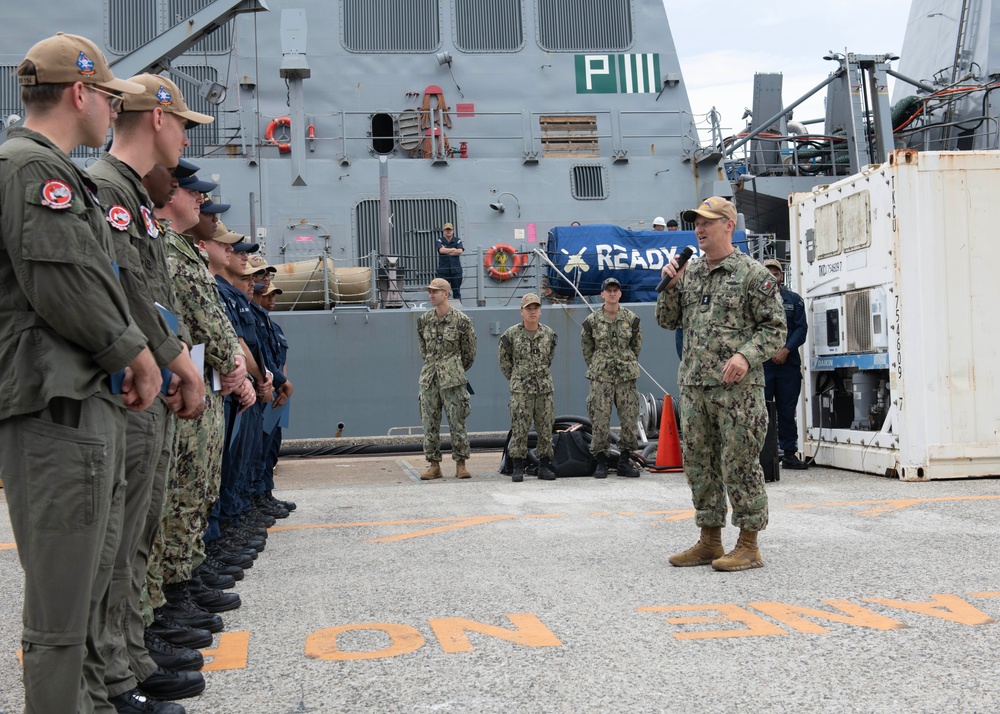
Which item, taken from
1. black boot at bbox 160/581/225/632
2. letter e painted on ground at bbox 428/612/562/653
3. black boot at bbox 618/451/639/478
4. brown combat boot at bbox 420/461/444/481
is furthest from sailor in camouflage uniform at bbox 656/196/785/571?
brown combat boot at bbox 420/461/444/481

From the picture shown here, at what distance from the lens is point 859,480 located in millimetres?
7586

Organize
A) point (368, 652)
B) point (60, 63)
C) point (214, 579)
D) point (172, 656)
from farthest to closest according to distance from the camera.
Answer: point (214, 579), point (368, 652), point (172, 656), point (60, 63)

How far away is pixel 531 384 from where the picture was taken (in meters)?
8.92

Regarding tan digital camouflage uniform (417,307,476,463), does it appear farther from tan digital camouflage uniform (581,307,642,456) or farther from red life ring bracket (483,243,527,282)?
red life ring bracket (483,243,527,282)

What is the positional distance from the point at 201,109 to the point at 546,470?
29.2 feet

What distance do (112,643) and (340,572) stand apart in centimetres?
205

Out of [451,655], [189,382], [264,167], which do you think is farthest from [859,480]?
[264,167]

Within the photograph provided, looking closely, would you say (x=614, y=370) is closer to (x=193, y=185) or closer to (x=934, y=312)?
(x=934, y=312)

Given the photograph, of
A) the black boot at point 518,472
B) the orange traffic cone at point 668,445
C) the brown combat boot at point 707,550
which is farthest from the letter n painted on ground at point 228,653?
the orange traffic cone at point 668,445

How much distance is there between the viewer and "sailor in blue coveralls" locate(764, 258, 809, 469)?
331 inches

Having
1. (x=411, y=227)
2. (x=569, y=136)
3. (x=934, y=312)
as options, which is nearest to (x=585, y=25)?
(x=569, y=136)

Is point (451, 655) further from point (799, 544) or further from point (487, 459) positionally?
point (487, 459)

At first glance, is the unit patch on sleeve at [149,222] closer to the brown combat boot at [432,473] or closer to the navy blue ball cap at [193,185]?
the navy blue ball cap at [193,185]

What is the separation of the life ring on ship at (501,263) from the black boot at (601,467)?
5165 mm
